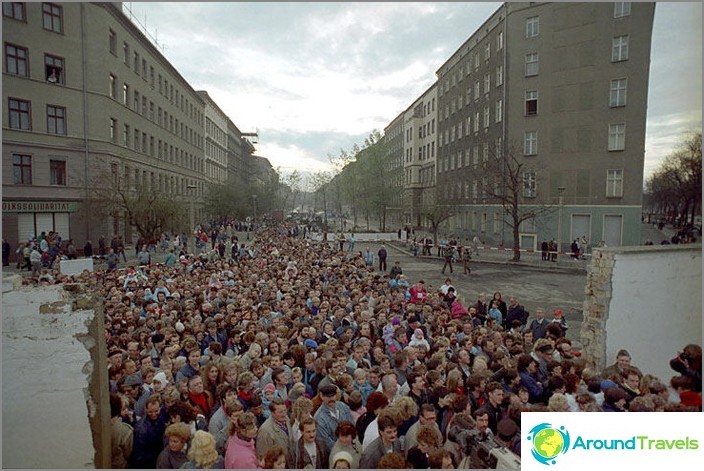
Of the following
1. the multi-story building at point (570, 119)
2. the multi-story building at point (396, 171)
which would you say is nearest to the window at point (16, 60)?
the multi-story building at point (570, 119)

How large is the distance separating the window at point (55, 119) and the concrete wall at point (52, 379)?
54.9ft

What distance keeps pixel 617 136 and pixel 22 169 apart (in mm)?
31790

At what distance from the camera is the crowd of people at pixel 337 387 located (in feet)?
13.4

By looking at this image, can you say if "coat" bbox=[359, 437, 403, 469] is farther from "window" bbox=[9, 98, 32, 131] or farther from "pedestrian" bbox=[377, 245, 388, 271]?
"pedestrian" bbox=[377, 245, 388, 271]

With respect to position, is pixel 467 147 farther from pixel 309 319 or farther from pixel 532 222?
pixel 309 319

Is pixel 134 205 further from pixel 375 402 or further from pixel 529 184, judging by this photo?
pixel 529 184

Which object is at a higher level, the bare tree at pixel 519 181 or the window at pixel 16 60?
the window at pixel 16 60

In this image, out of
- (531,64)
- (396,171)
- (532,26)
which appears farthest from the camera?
(396,171)

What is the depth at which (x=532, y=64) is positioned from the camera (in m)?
28.4

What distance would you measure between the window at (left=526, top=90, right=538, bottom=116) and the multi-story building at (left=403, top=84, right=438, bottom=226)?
23880mm

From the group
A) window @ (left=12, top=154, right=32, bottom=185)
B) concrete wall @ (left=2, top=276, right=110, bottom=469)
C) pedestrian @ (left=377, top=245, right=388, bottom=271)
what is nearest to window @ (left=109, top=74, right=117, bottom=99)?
window @ (left=12, top=154, right=32, bottom=185)

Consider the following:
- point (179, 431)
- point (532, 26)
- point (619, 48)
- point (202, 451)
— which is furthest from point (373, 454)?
A: point (532, 26)

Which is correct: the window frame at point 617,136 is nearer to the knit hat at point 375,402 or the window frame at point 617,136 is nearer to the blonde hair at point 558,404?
the blonde hair at point 558,404

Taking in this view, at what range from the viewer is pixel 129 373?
5496mm
